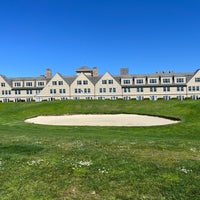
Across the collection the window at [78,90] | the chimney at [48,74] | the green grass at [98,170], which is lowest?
the green grass at [98,170]

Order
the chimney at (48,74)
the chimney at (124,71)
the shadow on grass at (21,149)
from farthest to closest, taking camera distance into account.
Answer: the chimney at (124,71)
the chimney at (48,74)
the shadow on grass at (21,149)

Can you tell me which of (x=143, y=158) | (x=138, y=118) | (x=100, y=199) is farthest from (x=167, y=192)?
(x=138, y=118)

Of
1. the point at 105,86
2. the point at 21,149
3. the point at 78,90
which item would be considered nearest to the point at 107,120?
the point at 21,149

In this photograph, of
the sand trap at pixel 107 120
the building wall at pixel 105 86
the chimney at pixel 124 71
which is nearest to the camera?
the sand trap at pixel 107 120

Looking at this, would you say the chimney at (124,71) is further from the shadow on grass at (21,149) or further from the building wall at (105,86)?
the shadow on grass at (21,149)

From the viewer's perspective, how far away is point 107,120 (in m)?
38.8

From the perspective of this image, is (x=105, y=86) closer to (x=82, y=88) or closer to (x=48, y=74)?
(x=82, y=88)

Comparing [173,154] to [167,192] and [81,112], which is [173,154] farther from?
[81,112]

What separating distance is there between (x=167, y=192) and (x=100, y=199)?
2317 mm

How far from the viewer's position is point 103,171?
1108cm

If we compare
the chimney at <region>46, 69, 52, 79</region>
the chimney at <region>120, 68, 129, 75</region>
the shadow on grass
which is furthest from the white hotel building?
the shadow on grass

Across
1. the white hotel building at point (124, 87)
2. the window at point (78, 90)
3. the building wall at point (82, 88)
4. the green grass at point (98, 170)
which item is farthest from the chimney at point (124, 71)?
the green grass at point (98, 170)

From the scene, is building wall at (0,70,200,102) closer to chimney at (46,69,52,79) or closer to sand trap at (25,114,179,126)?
chimney at (46,69,52,79)

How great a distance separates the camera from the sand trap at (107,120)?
117 ft
